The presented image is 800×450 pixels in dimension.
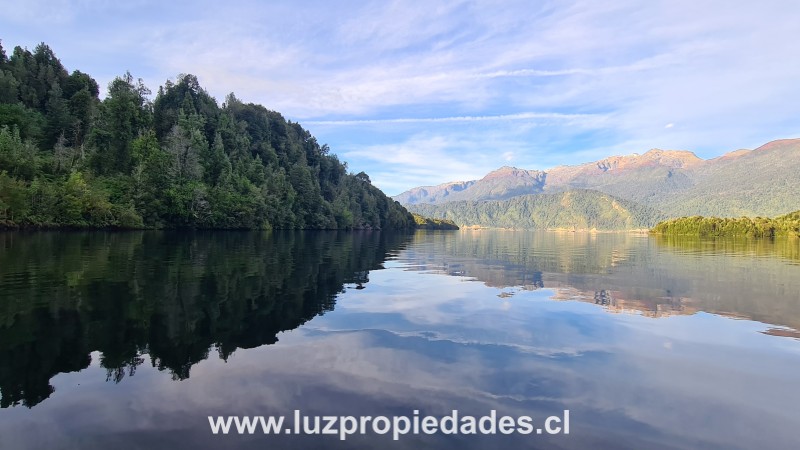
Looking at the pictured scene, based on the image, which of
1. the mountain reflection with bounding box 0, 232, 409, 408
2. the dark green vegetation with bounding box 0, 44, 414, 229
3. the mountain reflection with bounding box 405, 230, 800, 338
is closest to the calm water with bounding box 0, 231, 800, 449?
the mountain reflection with bounding box 0, 232, 409, 408

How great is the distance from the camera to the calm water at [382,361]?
10023mm

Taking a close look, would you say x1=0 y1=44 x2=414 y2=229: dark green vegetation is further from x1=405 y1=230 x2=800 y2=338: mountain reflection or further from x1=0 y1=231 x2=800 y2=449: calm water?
x1=405 y1=230 x2=800 y2=338: mountain reflection

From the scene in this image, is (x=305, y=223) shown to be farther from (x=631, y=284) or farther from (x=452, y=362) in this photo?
(x=452, y=362)

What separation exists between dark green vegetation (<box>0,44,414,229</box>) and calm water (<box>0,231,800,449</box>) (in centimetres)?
7829

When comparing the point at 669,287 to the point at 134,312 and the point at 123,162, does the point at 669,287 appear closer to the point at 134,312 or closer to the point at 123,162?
the point at 134,312

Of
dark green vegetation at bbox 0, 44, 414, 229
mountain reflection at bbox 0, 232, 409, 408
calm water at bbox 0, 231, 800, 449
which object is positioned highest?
dark green vegetation at bbox 0, 44, 414, 229

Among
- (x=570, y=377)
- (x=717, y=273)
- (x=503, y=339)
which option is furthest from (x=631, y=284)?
(x=570, y=377)

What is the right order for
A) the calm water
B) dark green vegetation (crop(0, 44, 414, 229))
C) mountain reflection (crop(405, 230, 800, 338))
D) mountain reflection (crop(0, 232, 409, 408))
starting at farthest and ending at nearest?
1. dark green vegetation (crop(0, 44, 414, 229))
2. mountain reflection (crop(405, 230, 800, 338))
3. mountain reflection (crop(0, 232, 409, 408))
4. the calm water

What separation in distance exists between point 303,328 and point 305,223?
178076mm

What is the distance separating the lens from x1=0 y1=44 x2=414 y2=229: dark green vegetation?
90.3 metres

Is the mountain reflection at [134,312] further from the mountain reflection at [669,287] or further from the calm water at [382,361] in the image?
the mountain reflection at [669,287]

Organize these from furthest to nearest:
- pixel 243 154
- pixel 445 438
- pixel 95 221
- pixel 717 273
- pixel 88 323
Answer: pixel 243 154 < pixel 95 221 < pixel 717 273 < pixel 88 323 < pixel 445 438

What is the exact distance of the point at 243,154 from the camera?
185000 mm

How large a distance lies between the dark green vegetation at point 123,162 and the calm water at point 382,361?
257 ft
